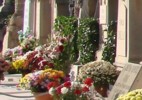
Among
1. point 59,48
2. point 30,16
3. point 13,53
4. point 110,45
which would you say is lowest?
point 13,53

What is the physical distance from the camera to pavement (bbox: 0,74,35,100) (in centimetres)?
1187

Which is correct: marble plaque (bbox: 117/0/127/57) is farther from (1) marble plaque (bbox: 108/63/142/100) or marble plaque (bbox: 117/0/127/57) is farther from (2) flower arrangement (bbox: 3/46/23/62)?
(2) flower arrangement (bbox: 3/46/23/62)

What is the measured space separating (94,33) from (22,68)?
240 centimetres

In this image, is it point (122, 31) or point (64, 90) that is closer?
point (64, 90)

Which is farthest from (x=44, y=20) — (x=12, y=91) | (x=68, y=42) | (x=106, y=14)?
(x=12, y=91)

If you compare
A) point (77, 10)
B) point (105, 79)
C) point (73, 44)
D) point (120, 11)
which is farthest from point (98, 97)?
point (77, 10)

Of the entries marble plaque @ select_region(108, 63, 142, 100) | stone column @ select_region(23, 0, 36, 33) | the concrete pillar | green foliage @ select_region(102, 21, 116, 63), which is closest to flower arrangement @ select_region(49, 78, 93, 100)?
marble plaque @ select_region(108, 63, 142, 100)

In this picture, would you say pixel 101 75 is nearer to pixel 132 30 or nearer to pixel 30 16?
pixel 132 30

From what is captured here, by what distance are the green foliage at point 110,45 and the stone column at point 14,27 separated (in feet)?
39.4

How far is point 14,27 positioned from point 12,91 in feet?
42.8

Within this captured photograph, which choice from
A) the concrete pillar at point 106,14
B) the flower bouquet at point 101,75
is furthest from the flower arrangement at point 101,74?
the concrete pillar at point 106,14

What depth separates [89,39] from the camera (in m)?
14.6

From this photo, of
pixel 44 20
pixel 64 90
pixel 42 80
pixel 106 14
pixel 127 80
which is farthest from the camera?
pixel 44 20

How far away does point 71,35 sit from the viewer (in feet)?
53.6
